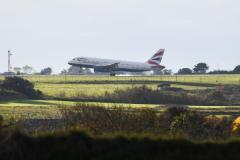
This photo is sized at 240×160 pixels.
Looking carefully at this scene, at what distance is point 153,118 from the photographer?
53594 mm

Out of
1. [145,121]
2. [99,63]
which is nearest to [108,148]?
[145,121]

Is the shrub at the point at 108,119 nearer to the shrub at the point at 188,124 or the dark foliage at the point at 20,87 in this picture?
the shrub at the point at 188,124

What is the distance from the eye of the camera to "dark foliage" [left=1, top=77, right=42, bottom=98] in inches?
4288

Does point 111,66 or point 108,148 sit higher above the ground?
point 111,66

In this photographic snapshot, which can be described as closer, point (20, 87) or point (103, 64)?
point (20, 87)

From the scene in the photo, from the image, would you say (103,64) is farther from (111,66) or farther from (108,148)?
(108,148)

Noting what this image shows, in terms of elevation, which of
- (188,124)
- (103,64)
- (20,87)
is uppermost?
(103,64)

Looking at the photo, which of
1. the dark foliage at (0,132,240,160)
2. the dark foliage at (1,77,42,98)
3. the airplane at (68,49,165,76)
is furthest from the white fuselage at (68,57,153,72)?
the dark foliage at (0,132,240,160)

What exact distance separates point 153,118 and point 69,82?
8960 centimetres

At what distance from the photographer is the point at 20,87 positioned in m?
112

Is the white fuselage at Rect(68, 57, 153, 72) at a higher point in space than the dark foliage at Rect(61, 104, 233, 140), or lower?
higher

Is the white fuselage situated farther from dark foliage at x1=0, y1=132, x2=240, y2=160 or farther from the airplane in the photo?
dark foliage at x1=0, y1=132, x2=240, y2=160

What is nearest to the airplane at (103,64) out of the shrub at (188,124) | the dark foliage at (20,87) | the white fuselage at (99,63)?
the white fuselage at (99,63)

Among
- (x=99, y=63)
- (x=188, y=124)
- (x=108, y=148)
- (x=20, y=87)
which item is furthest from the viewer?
(x=99, y=63)
